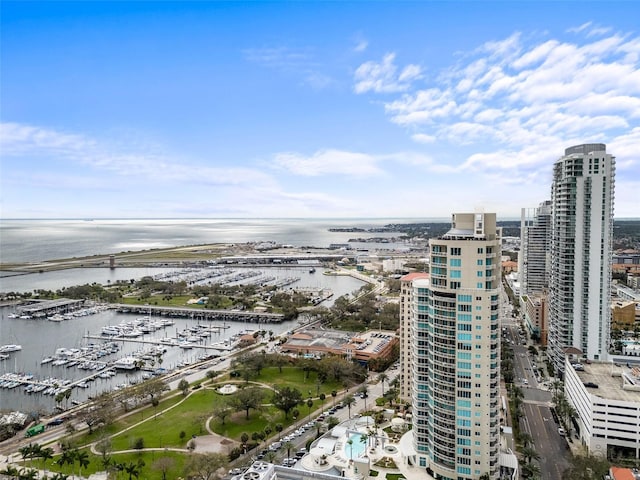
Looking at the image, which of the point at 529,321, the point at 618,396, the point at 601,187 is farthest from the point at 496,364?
the point at 529,321

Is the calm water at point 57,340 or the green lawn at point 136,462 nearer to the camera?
the green lawn at point 136,462

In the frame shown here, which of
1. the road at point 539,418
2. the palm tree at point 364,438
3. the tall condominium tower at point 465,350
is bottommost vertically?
the road at point 539,418

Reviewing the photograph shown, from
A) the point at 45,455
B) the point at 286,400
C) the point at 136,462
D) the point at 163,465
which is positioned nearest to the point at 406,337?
the point at 286,400

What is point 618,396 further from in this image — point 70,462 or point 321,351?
point 70,462

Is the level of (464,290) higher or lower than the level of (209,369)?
higher

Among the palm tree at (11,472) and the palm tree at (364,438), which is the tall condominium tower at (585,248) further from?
the palm tree at (11,472)

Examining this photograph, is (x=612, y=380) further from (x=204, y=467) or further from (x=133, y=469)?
(x=133, y=469)

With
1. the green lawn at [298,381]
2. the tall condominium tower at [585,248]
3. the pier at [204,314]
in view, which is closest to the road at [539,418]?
the tall condominium tower at [585,248]
